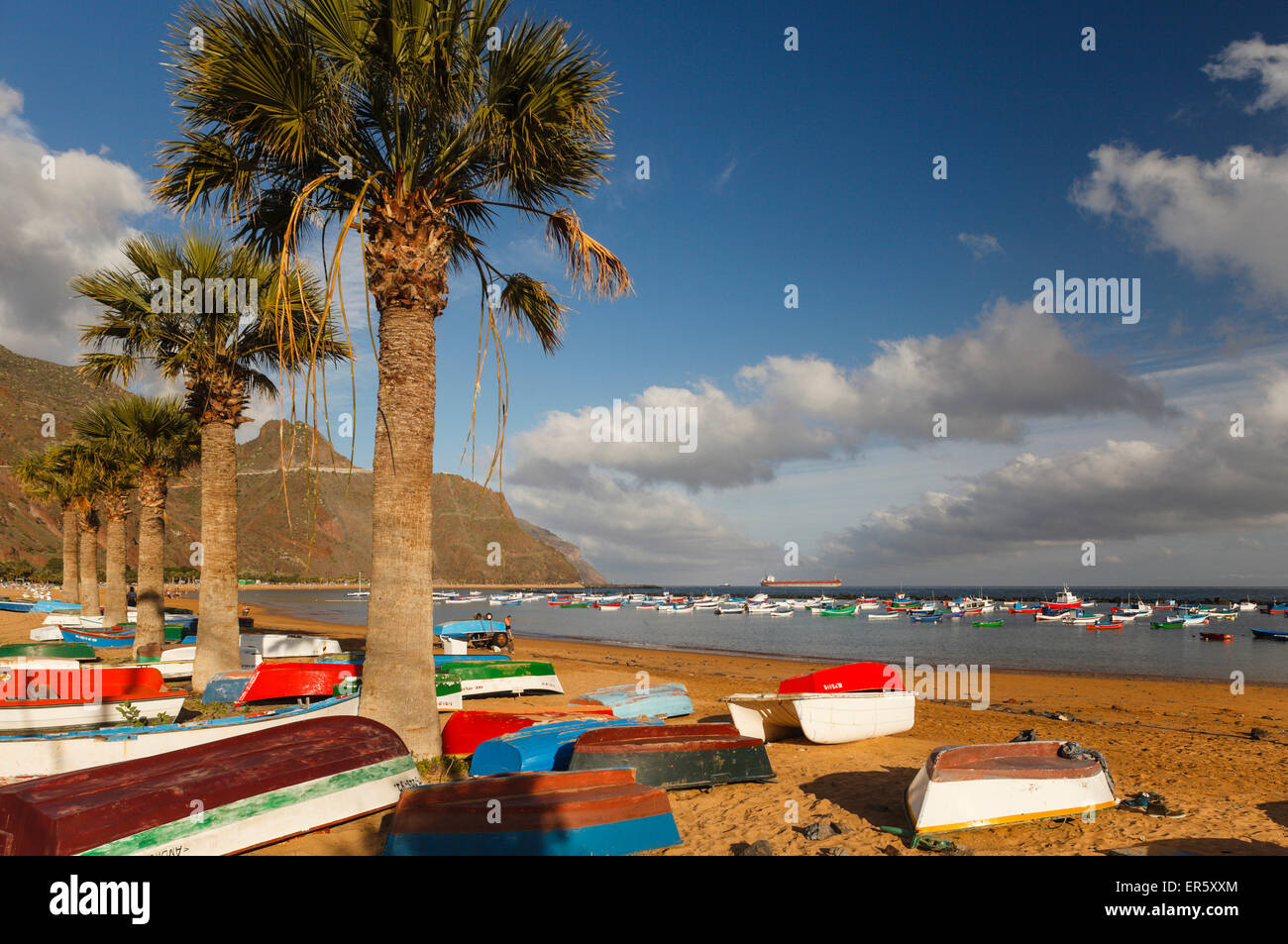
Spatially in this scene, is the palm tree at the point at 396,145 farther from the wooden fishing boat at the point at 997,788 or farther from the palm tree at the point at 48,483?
the palm tree at the point at 48,483

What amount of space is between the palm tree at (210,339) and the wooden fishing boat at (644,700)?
7.51m

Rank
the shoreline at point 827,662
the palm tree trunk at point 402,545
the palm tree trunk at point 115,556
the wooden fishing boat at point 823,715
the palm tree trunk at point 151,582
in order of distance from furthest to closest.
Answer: the shoreline at point 827,662, the palm tree trunk at point 115,556, the palm tree trunk at point 151,582, the wooden fishing boat at point 823,715, the palm tree trunk at point 402,545

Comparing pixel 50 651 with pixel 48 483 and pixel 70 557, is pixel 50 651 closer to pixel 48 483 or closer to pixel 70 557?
pixel 48 483

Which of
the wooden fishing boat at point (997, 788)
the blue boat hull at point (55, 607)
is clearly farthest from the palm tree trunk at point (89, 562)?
the wooden fishing boat at point (997, 788)

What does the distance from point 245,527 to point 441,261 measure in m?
192

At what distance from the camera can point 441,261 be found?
8.96 meters

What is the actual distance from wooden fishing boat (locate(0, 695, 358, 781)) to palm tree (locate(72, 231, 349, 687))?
16.8 feet

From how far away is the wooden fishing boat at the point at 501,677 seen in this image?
1698 centimetres

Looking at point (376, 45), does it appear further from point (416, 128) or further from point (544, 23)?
point (544, 23)

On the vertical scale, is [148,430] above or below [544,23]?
below

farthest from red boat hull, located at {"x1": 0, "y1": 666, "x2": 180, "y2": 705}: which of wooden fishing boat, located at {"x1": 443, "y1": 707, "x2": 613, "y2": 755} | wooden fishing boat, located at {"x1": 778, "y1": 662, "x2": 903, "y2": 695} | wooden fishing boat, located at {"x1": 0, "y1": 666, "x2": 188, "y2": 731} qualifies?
wooden fishing boat, located at {"x1": 778, "y1": 662, "x2": 903, "y2": 695}

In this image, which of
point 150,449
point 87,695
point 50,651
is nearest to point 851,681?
point 87,695

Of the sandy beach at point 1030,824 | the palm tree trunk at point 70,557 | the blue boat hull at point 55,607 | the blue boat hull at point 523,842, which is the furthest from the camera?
the blue boat hull at point 55,607
